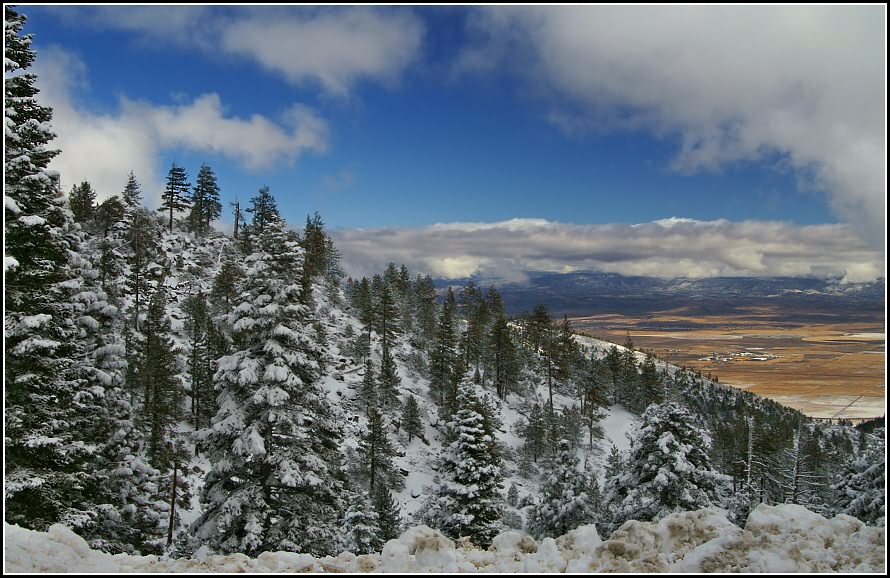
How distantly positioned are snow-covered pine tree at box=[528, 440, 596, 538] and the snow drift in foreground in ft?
A: 58.1

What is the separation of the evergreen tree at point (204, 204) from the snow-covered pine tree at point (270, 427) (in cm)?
7469

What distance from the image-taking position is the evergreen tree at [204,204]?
76.7 metres

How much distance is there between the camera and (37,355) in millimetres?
9422

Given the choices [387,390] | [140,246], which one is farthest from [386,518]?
[140,246]

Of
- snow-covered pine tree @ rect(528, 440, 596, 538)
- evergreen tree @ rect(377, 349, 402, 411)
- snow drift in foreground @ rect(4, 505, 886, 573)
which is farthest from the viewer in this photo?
evergreen tree @ rect(377, 349, 402, 411)

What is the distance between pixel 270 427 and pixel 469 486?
9.86 m

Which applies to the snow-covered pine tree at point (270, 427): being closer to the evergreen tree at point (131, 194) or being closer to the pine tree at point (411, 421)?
the pine tree at point (411, 421)

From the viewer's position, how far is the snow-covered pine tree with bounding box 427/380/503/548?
17.9m

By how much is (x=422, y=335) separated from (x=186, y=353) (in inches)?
1324

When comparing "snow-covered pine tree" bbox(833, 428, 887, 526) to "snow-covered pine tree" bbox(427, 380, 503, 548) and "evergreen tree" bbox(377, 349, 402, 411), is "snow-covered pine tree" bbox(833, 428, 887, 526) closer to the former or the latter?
"snow-covered pine tree" bbox(427, 380, 503, 548)

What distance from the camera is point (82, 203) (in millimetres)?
57812

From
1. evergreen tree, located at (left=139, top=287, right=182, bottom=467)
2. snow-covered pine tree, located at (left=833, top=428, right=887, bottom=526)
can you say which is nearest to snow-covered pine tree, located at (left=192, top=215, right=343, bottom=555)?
evergreen tree, located at (left=139, top=287, right=182, bottom=467)

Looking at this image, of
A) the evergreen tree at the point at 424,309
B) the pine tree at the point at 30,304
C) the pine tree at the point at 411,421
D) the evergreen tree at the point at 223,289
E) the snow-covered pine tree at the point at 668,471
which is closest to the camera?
the pine tree at the point at 30,304

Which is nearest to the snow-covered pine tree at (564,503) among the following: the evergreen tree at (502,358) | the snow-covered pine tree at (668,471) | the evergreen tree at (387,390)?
the snow-covered pine tree at (668,471)
